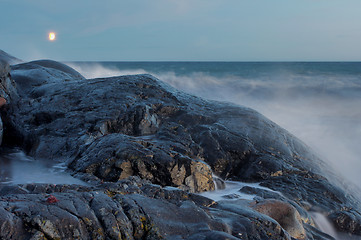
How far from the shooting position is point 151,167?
700 cm

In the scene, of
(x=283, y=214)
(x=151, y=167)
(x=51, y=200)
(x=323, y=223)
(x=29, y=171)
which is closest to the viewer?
(x=51, y=200)

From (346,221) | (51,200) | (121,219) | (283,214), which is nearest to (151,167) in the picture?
(283,214)

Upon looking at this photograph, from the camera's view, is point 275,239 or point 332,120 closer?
point 275,239

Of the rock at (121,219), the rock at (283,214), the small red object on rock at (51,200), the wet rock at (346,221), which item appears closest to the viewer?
the rock at (121,219)

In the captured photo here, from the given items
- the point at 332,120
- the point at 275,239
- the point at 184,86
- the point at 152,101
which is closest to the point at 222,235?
the point at 275,239

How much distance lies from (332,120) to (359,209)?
12.4m

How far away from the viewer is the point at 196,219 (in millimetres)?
4293

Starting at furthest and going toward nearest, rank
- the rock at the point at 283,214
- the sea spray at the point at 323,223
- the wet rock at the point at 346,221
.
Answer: the wet rock at the point at 346,221 < the sea spray at the point at 323,223 < the rock at the point at 283,214

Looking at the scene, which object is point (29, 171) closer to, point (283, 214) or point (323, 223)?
point (283, 214)

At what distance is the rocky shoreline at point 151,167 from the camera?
Result: 395cm

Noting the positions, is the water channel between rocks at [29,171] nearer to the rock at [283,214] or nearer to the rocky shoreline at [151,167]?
the rocky shoreline at [151,167]

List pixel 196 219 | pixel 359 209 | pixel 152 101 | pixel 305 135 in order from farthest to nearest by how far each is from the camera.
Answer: pixel 305 135
pixel 152 101
pixel 359 209
pixel 196 219

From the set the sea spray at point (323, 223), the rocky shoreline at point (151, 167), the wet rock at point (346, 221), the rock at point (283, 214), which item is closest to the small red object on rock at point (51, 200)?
the rocky shoreline at point (151, 167)

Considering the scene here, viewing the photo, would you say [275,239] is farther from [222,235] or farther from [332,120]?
[332,120]
